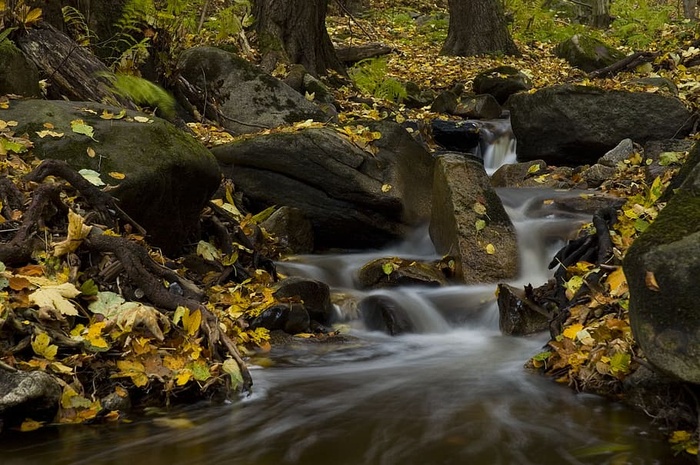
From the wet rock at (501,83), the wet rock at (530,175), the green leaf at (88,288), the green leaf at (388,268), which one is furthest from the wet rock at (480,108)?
the green leaf at (88,288)

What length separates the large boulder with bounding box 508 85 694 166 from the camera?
30.6 ft

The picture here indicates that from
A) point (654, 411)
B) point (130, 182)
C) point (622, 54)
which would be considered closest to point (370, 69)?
point (622, 54)

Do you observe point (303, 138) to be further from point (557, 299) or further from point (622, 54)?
point (622, 54)

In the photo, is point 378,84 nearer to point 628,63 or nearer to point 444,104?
point 444,104

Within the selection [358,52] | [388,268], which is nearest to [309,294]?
[388,268]

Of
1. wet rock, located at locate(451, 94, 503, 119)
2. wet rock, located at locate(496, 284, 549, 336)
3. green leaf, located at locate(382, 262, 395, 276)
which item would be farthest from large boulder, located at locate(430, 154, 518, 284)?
wet rock, located at locate(451, 94, 503, 119)

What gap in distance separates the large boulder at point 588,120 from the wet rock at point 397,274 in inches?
163

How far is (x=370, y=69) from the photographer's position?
11789 millimetres

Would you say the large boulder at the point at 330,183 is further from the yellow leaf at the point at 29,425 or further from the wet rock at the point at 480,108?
the yellow leaf at the point at 29,425

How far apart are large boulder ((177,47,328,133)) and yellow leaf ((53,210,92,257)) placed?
5.09 metres

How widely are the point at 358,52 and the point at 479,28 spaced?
2.99 metres

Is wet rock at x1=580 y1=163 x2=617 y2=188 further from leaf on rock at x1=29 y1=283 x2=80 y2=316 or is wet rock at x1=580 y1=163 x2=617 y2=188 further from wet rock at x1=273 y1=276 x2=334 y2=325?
leaf on rock at x1=29 y1=283 x2=80 y2=316

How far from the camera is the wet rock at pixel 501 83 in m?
12.6

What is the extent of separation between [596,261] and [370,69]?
7.55 m
